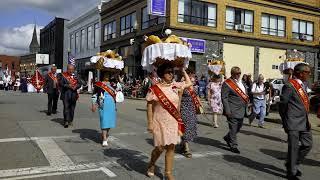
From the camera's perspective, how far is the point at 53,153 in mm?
8703

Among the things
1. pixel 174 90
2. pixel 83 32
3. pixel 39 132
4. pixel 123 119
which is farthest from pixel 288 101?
pixel 83 32

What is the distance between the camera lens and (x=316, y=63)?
40750mm

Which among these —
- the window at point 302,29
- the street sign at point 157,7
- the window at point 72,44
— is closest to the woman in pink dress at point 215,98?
the street sign at point 157,7

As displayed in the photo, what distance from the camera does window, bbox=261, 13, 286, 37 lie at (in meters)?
36.6

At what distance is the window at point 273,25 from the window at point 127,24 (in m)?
10.6

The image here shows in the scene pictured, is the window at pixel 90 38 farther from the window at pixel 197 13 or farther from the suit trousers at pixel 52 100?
the suit trousers at pixel 52 100

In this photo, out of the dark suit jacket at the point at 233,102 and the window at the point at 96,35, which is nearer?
the dark suit jacket at the point at 233,102

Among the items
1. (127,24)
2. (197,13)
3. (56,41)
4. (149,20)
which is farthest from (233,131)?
(56,41)

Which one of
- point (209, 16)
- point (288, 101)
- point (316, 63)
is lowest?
point (288, 101)

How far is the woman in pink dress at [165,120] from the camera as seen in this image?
637cm

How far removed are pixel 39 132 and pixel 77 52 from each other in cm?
4692

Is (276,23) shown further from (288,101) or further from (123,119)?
(288,101)

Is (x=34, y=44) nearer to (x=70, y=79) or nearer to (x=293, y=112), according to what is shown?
(x=70, y=79)

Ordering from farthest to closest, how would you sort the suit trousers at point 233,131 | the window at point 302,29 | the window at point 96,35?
the window at point 96,35 → the window at point 302,29 → the suit trousers at point 233,131
